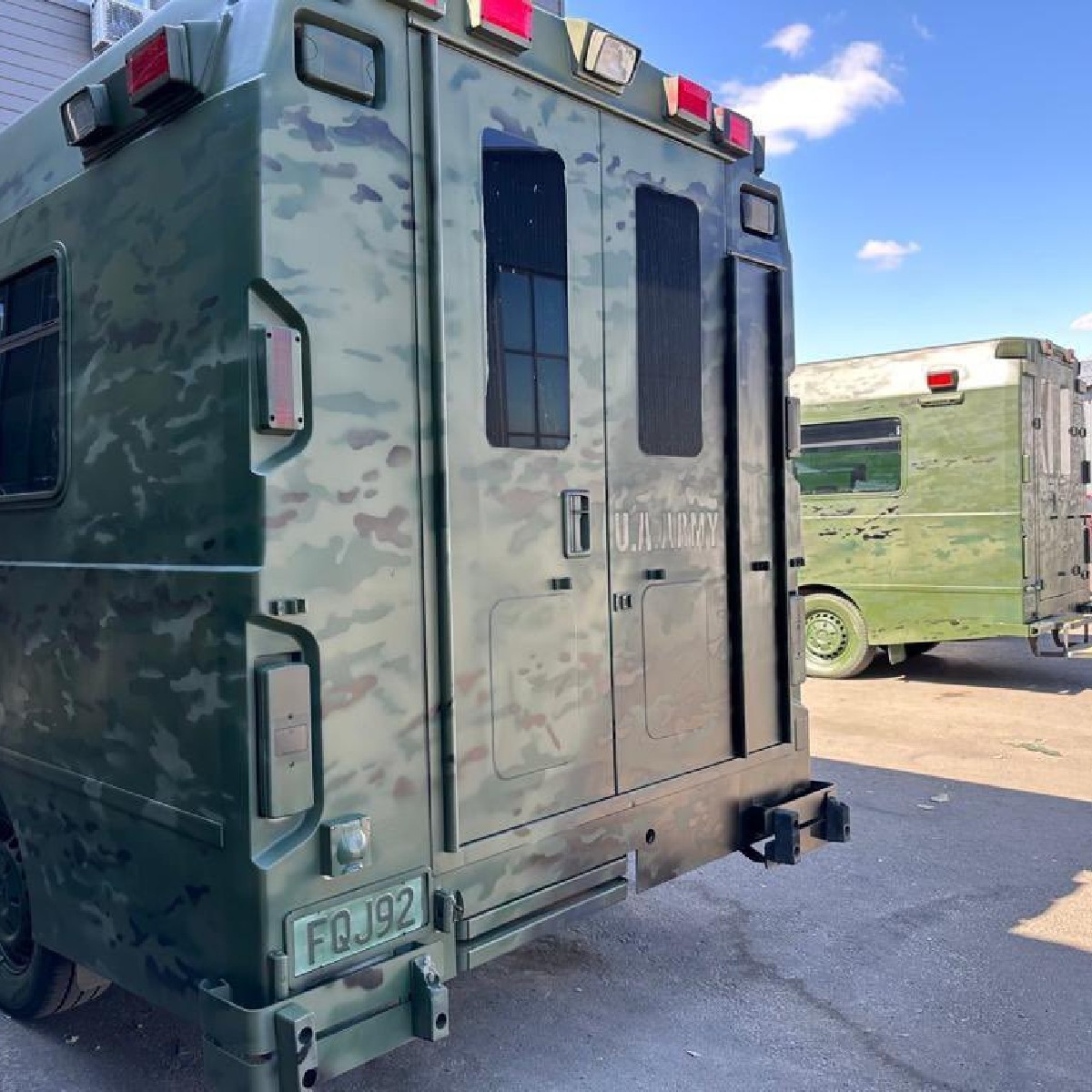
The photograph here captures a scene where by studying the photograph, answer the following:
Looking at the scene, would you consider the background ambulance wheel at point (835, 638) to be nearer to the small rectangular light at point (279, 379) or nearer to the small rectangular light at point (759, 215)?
the small rectangular light at point (759, 215)

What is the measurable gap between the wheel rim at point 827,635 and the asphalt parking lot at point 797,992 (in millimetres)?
4236

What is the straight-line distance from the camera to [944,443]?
371 inches

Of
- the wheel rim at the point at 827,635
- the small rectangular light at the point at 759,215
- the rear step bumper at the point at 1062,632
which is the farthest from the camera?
the wheel rim at the point at 827,635

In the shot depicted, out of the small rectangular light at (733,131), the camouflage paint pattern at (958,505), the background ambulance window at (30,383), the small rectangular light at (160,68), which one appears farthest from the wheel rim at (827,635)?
the small rectangular light at (160,68)

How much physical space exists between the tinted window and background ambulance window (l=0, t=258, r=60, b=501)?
8087 mm

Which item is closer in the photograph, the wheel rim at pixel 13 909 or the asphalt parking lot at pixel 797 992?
the asphalt parking lot at pixel 797 992

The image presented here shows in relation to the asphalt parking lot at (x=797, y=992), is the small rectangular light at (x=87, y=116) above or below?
above

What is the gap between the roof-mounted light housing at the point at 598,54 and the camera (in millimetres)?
3225

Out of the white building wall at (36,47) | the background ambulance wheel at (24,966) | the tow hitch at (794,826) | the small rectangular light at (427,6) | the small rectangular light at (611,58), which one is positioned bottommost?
the background ambulance wheel at (24,966)

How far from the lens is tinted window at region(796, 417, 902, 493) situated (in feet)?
32.2

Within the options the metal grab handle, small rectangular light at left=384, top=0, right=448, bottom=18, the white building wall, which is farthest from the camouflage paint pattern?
the white building wall

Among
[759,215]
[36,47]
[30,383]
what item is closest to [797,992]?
[759,215]

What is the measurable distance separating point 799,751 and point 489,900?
1678 mm

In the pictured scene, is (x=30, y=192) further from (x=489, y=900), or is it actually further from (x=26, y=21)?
(x=26, y=21)
